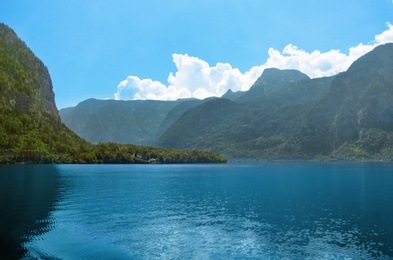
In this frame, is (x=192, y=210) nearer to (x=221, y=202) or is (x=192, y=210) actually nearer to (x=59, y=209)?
(x=221, y=202)

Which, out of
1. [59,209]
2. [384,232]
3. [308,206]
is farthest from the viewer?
[308,206]

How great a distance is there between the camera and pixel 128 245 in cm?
4550

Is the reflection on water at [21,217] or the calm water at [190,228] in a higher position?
the reflection on water at [21,217]

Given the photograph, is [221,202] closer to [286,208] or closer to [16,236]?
[286,208]

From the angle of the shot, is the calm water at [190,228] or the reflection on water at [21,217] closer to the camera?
the reflection on water at [21,217]

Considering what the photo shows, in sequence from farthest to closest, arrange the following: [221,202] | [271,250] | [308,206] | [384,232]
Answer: [221,202], [308,206], [384,232], [271,250]

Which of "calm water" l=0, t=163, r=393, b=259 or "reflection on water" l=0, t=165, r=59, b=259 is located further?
"calm water" l=0, t=163, r=393, b=259

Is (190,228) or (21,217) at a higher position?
(21,217)

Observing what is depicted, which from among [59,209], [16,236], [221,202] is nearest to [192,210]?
[221,202]

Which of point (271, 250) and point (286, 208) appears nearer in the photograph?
point (271, 250)

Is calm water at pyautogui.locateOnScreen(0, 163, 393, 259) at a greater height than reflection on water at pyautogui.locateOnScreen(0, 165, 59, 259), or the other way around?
reflection on water at pyautogui.locateOnScreen(0, 165, 59, 259)

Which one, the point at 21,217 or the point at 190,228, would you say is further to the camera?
the point at 21,217

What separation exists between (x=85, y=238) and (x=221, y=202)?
147 ft

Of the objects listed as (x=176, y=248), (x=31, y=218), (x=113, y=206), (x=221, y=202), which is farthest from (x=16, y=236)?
(x=221, y=202)
